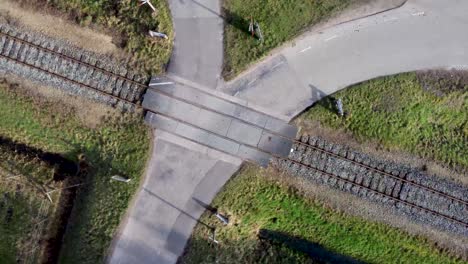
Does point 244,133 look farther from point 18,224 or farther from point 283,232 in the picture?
point 18,224

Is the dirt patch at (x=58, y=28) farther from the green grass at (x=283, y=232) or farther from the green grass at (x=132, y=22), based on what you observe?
the green grass at (x=283, y=232)

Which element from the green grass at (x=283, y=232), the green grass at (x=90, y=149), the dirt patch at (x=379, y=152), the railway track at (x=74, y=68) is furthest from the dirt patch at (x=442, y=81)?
the green grass at (x=90, y=149)

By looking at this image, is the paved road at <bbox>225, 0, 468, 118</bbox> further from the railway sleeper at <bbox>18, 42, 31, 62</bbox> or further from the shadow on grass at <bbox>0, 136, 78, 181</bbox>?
the railway sleeper at <bbox>18, 42, 31, 62</bbox>

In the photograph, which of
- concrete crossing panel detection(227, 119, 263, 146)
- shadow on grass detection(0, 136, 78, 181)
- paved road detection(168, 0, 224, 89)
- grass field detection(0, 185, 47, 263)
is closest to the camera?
concrete crossing panel detection(227, 119, 263, 146)

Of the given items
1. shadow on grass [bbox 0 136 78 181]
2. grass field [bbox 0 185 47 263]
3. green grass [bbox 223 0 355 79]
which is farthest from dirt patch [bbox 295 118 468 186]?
grass field [bbox 0 185 47 263]

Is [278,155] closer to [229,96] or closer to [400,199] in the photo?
[229,96]

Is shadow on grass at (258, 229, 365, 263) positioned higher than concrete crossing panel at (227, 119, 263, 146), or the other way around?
concrete crossing panel at (227, 119, 263, 146)

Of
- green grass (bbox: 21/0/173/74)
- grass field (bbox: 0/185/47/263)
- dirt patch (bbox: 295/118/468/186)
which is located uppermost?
green grass (bbox: 21/0/173/74)
